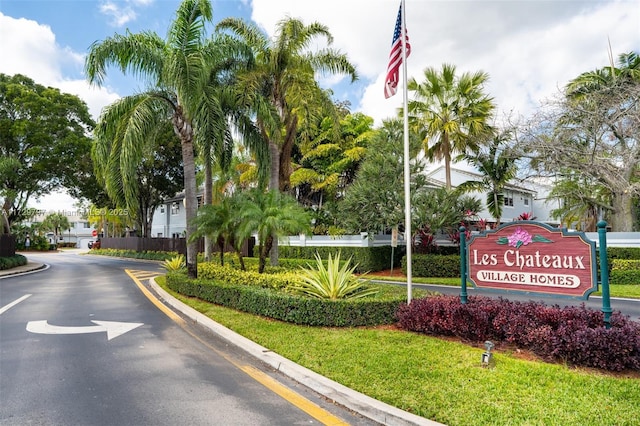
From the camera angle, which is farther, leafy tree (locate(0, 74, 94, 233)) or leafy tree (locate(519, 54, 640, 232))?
leafy tree (locate(0, 74, 94, 233))

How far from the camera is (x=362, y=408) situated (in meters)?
4.29

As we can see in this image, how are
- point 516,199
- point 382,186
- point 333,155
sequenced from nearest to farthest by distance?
point 382,186 → point 333,155 → point 516,199

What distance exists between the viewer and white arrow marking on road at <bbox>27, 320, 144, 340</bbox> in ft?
26.2

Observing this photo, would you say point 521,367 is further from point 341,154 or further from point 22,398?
point 341,154

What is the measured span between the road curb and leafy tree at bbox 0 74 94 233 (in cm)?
2487

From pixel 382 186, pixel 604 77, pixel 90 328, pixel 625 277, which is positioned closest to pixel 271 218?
pixel 90 328

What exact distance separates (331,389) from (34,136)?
95.1 feet

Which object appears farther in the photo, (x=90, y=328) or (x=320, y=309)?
(x=90, y=328)

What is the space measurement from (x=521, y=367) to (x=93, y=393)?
5.32 metres

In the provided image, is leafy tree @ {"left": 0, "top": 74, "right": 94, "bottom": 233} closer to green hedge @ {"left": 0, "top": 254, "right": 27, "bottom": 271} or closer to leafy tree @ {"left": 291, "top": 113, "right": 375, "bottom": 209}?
green hedge @ {"left": 0, "top": 254, "right": 27, "bottom": 271}

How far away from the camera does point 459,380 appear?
4867 mm

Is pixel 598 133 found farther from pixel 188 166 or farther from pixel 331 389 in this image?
pixel 331 389

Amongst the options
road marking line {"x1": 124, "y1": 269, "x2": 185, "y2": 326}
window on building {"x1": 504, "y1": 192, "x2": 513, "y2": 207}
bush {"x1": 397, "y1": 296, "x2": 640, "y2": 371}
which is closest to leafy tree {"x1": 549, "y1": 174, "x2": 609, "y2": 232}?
window on building {"x1": 504, "y1": 192, "x2": 513, "y2": 207}

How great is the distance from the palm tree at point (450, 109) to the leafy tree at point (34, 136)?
73.2 ft
